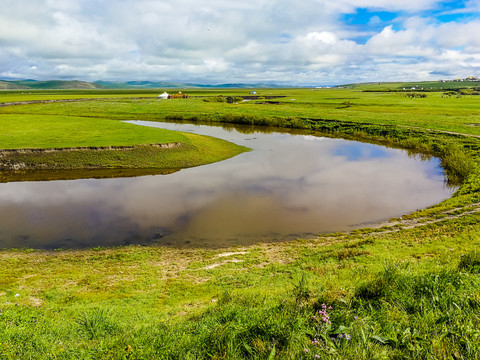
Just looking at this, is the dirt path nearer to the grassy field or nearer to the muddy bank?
the grassy field

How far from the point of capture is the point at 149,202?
24.5 meters

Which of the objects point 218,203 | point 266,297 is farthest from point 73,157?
point 266,297

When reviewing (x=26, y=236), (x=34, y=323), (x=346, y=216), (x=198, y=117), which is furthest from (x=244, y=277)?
(x=198, y=117)

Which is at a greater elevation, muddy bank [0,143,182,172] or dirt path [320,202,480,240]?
muddy bank [0,143,182,172]

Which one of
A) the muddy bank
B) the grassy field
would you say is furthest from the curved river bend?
the muddy bank

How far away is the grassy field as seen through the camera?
15.3 feet

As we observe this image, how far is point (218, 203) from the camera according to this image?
24438 mm

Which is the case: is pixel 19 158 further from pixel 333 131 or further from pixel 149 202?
pixel 333 131

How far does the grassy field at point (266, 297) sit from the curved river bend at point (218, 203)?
1.87 m

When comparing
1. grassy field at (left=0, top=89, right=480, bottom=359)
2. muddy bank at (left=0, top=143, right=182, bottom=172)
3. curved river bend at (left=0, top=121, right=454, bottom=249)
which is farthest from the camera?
muddy bank at (left=0, top=143, right=182, bottom=172)

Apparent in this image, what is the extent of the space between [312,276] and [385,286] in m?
5.81

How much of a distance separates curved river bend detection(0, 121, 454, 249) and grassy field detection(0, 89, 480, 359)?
187 cm

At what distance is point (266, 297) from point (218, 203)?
15904mm

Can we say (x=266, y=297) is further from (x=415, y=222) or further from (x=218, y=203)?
(x=415, y=222)
